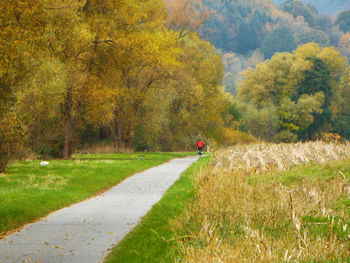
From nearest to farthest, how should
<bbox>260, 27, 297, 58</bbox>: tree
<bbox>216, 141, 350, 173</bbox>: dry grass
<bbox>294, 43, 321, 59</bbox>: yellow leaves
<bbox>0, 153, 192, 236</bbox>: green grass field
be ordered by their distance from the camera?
1. <bbox>0, 153, 192, 236</bbox>: green grass field
2. <bbox>216, 141, 350, 173</bbox>: dry grass
3. <bbox>294, 43, 321, 59</bbox>: yellow leaves
4. <bbox>260, 27, 297, 58</bbox>: tree

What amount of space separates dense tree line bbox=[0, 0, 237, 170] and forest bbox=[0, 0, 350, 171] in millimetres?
81

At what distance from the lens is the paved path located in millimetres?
9635

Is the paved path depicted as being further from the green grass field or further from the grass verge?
the green grass field

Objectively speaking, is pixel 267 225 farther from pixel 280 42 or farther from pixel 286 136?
pixel 280 42

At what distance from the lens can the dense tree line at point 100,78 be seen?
18.0 m

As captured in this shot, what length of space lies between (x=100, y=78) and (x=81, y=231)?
27.6 m

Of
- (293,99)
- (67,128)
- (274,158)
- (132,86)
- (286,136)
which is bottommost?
(274,158)

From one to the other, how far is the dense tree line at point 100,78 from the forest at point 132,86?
0.08 m

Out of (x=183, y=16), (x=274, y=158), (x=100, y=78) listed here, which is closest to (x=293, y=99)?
(x=183, y=16)

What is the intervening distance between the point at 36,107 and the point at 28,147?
7.23m

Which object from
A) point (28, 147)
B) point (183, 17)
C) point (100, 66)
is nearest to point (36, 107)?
point (28, 147)

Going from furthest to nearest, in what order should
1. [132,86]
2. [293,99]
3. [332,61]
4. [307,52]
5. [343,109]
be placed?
[332,61] → [343,109] → [307,52] → [293,99] → [132,86]

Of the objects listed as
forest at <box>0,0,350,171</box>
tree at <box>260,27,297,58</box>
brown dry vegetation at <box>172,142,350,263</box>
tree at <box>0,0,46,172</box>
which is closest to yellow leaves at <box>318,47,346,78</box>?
forest at <box>0,0,350,171</box>

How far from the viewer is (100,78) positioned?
38562mm
